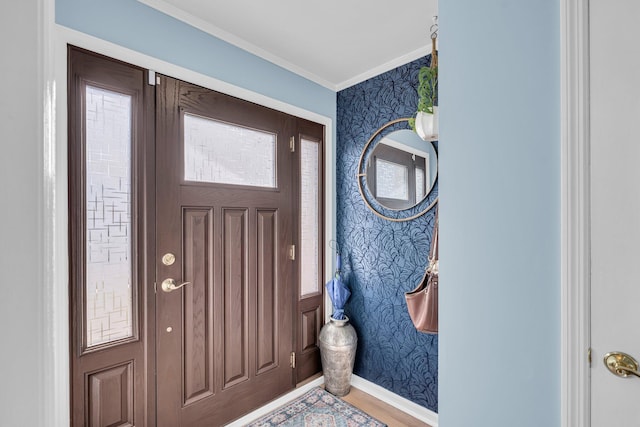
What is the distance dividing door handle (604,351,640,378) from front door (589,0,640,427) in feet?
0.04

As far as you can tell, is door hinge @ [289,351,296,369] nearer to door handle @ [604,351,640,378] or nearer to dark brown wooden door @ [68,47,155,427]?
dark brown wooden door @ [68,47,155,427]

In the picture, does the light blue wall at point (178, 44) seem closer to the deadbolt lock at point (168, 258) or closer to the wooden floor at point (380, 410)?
the deadbolt lock at point (168, 258)

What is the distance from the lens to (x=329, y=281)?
2504 millimetres

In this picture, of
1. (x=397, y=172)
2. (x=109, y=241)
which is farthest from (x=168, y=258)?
(x=397, y=172)

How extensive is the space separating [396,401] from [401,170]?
169 centimetres

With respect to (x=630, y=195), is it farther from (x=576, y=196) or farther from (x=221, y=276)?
(x=221, y=276)

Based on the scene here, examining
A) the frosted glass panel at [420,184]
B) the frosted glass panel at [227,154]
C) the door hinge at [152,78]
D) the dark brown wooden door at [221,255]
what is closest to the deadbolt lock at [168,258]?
the dark brown wooden door at [221,255]

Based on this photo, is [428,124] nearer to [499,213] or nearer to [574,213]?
[499,213]

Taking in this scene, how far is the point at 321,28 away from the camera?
185 centimetres

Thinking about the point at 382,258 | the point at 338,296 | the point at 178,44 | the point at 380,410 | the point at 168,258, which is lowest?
the point at 380,410

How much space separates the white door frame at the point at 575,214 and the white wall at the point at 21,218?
3.76 feet

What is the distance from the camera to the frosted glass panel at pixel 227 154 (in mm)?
1787

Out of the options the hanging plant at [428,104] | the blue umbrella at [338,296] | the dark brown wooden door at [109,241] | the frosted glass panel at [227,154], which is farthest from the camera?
the blue umbrella at [338,296]

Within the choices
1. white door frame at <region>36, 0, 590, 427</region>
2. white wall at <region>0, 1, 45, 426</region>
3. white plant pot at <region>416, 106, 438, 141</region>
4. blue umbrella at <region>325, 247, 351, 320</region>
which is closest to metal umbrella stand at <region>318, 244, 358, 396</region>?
blue umbrella at <region>325, 247, 351, 320</region>
